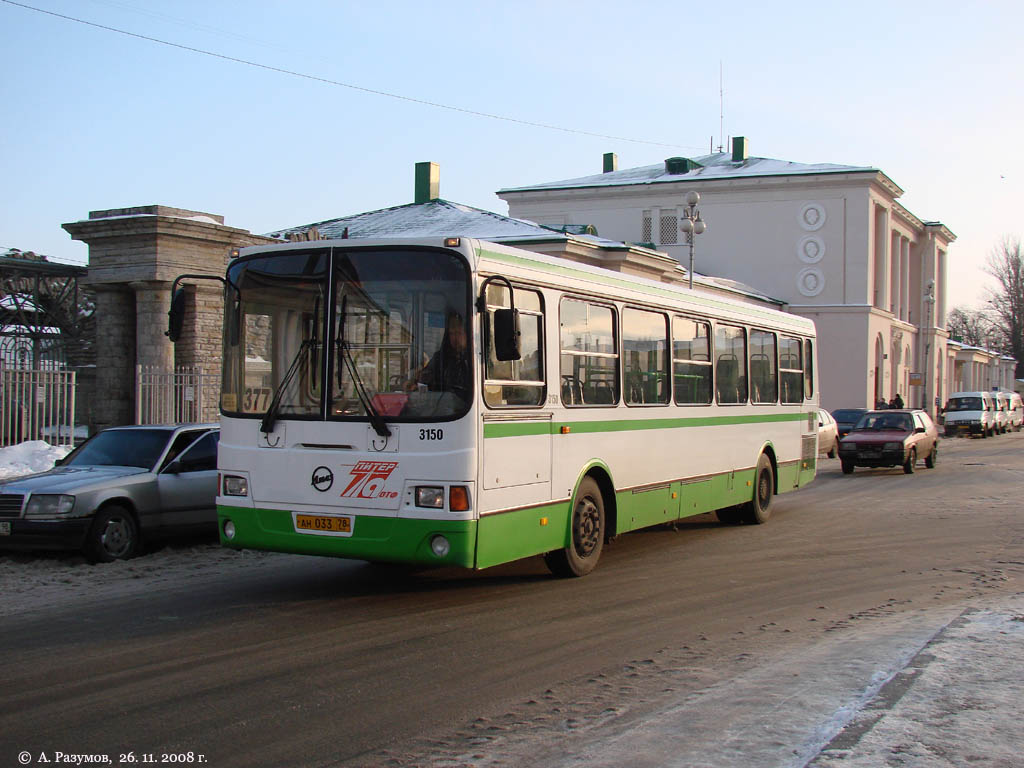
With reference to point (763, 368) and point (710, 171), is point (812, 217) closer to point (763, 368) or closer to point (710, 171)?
point (710, 171)

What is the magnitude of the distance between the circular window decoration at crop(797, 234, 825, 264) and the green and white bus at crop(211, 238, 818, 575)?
2037 inches

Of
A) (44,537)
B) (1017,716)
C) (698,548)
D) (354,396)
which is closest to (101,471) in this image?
(44,537)

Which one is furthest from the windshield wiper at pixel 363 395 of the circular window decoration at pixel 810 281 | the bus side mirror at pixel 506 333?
the circular window decoration at pixel 810 281

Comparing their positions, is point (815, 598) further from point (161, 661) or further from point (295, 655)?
point (161, 661)

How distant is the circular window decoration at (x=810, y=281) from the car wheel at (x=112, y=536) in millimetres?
53535

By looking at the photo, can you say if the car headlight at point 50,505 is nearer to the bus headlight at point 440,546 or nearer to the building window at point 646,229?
the bus headlight at point 440,546

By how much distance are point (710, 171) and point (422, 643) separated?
58.2m

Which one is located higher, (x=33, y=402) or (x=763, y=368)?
(x=763, y=368)

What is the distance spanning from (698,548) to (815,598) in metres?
3.45

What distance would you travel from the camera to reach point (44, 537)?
421 inches

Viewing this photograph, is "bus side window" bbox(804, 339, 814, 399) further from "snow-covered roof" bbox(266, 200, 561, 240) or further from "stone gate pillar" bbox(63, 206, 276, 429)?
"snow-covered roof" bbox(266, 200, 561, 240)

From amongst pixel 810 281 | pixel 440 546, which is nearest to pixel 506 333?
pixel 440 546

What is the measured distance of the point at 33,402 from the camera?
19.7 metres

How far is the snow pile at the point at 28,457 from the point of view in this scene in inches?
696
